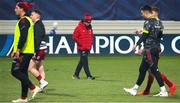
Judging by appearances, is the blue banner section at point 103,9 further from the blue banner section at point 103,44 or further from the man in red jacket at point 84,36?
the man in red jacket at point 84,36

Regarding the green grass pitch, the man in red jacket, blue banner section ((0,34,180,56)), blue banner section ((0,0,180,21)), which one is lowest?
the green grass pitch

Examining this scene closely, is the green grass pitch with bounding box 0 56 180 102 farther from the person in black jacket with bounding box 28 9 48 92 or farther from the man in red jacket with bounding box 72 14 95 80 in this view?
the man in red jacket with bounding box 72 14 95 80

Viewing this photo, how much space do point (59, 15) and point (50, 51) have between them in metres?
2.43

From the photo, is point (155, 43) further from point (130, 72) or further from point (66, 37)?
point (66, 37)

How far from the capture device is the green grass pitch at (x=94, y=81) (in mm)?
14266

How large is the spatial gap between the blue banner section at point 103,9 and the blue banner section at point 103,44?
5.36 feet

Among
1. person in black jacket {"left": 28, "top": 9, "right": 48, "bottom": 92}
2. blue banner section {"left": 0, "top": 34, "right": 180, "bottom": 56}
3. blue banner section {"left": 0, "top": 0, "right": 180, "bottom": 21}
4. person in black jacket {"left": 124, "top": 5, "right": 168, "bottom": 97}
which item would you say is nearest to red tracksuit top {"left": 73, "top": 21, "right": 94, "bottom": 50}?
person in black jacket {"left": 28, "top": 9, "right": 48, "bottom": 92}

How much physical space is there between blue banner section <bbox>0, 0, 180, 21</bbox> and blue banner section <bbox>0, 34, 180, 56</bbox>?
1.63m

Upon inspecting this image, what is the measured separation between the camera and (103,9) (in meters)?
28.8

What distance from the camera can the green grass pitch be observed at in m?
14.3

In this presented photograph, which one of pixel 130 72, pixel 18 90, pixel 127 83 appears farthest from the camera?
pixel 130 72

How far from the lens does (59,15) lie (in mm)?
28609

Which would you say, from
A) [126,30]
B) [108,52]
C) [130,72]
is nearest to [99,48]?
[108,52]

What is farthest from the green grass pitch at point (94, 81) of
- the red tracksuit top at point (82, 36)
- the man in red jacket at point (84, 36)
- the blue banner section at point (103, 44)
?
the red tracksuit top at point (82, 36)
